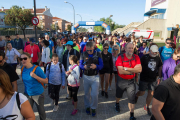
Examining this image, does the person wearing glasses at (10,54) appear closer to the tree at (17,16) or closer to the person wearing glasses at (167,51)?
the person wearing glasses at (167,51)

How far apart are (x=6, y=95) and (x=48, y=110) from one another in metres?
2.59

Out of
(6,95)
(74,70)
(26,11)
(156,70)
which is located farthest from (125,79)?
(26,11)

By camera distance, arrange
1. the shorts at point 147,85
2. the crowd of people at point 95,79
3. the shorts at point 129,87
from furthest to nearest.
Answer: the shorts at point 147,85
the shorts at point 129,87
the crowd of people at point 95,79

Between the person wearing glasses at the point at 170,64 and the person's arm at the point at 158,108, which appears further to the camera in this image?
the person wearing glasses at the point at 170,64

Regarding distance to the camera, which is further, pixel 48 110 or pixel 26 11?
pixel 26 11

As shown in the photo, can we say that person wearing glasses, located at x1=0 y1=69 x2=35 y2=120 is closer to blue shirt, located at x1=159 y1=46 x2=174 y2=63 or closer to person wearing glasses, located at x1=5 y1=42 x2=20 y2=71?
person wearing glasses, located at x1=5 y1=42 x2=20 y2=71

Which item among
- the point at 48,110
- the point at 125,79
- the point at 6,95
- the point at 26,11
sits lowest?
the point at 48,110

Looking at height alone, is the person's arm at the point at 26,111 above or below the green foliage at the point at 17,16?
below

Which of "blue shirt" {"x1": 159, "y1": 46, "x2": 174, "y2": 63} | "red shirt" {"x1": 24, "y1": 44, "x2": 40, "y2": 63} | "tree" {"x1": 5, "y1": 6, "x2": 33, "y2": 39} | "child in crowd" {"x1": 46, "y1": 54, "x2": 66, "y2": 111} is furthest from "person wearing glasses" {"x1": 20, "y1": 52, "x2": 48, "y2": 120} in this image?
"tree" {"x1": 5, "y1": 6, "x2": 33, "y2": 39}

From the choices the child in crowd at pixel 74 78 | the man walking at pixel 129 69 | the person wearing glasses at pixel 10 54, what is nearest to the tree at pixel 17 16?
the person wearing glasses at pixel 10 54

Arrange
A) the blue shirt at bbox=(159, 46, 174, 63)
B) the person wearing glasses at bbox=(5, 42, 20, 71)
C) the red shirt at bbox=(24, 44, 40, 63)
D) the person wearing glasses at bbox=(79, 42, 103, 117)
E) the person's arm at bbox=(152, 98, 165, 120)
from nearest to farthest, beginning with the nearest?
the person's arm at bbox=(152, 98, 165, 120) < the person wearing glasses at bbox=(79, 42, 103, 117) < the blue shirt at bbox=(159, 46, 174, 63) < the person wearing glasses at bbox=(5, 42, 20, 71) < the red shirt at bbox=(24, 44, 40, 63)

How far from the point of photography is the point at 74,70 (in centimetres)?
362

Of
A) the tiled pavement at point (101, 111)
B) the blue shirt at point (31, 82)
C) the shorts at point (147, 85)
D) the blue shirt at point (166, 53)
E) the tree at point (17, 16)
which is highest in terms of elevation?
the tree at point (17, 16)

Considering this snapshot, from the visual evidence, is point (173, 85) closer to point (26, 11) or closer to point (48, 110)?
point (48, 110)
